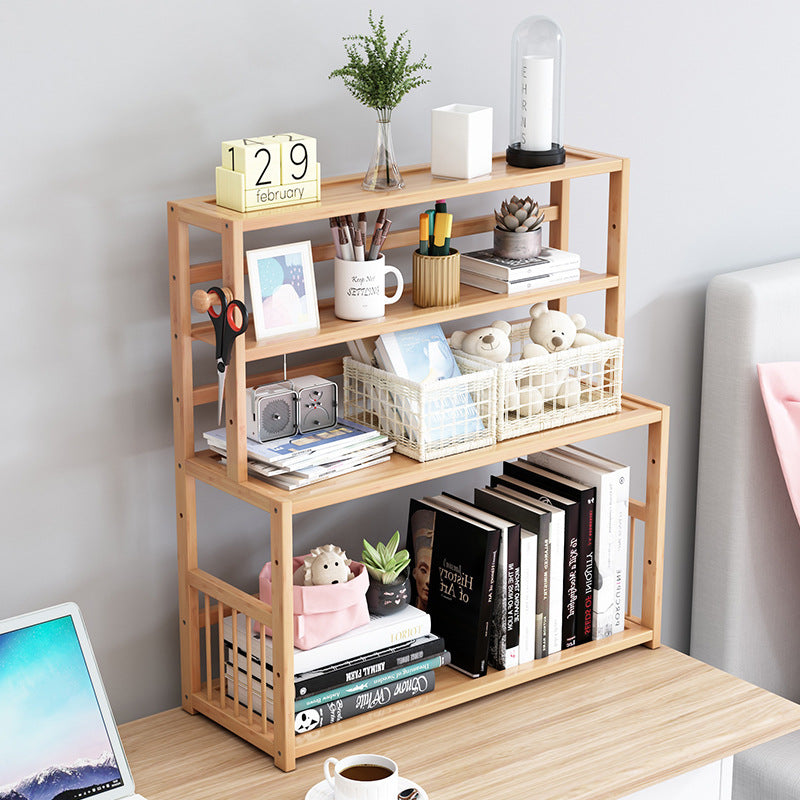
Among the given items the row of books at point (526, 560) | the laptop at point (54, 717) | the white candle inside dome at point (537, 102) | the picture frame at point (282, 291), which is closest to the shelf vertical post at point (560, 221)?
the white candle inside dome at point (537, 102)

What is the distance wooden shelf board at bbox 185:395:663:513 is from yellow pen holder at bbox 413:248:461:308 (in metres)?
0.20

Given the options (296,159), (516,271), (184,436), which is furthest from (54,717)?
(516,271)

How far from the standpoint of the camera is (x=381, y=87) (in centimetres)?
154

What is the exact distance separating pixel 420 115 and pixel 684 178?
0.53 meters

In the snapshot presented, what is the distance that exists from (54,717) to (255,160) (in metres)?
0.66

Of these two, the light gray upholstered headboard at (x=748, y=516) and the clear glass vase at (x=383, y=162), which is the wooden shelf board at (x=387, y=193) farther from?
the light gray upholstered headboard at (x=748, y=516)

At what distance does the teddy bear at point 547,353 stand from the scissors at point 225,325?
419mm

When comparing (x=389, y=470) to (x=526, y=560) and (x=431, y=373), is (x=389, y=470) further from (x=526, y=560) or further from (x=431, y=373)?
(x=526, y=560)

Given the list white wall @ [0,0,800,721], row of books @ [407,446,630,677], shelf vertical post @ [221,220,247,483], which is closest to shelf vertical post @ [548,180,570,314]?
white wall @ [0,0,800,721]

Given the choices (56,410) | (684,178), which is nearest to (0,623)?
(56,410)

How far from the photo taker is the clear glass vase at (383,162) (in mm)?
1555

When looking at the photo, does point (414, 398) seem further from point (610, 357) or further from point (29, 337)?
point (29, 337)

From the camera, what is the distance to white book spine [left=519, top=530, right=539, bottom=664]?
5.52 feet

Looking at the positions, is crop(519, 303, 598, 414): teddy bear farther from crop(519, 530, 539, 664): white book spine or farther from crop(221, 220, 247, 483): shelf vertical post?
crop(221, 220, 247, 483): shelf vertical post
